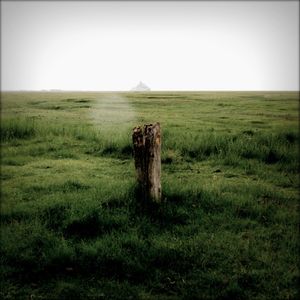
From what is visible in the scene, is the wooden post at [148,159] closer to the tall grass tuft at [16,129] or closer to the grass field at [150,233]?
the grass field at [150,233]

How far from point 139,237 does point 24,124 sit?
1249 centimetres

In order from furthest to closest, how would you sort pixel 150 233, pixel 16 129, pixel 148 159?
pixel 16 129 < pixel 148 159 < pixel 150 233

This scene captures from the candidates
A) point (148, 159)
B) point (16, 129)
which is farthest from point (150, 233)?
point (16, 129)

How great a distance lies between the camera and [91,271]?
512 centimetres

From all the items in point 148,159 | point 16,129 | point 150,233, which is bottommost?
point 150,233

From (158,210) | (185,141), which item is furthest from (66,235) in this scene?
(185,141)

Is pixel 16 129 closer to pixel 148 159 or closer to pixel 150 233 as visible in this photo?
pixel 148 159

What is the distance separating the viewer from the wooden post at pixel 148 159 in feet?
22.5

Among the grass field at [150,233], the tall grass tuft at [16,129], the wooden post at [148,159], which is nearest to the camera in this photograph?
the grass field at [150,233]

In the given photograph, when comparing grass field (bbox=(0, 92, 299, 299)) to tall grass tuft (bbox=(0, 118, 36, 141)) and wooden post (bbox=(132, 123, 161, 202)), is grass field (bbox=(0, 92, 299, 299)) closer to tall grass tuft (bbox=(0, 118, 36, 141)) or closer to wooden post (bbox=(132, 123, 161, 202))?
wooden post (bbox=(132, 123, 161, 202))

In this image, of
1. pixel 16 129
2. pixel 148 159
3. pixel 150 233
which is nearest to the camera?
pixel 150 233

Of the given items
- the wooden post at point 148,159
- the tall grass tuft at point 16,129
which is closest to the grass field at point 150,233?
the wooden post at point 148,159

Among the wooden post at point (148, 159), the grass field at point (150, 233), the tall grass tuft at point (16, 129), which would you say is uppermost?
the tall grass tuft at point (16, 129)

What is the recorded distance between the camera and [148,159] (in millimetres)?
6836
